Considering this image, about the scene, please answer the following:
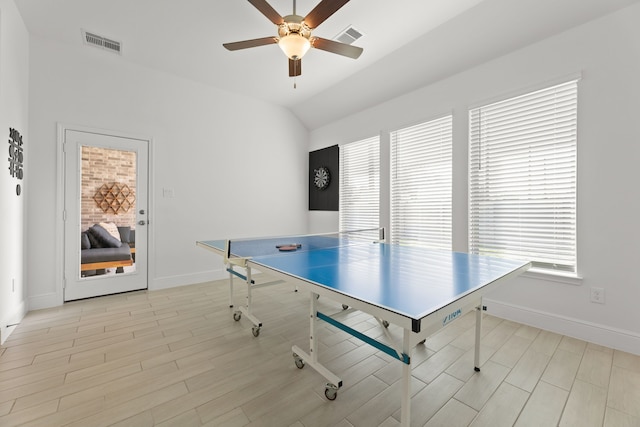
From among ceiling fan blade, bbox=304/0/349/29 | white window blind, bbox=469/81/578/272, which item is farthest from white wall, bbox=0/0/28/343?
white window blind, bbox=469/81/578/272

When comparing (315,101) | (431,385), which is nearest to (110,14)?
(315,101)

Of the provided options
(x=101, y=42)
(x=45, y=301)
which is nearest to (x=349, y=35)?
(x=101, y=42)

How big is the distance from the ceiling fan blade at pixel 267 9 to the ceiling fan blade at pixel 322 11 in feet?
0.68

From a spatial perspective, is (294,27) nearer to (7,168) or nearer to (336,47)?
(336,47)

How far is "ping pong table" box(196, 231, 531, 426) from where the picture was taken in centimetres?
103

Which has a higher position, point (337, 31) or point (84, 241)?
point (337, 31)

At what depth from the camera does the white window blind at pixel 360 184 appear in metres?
4.29

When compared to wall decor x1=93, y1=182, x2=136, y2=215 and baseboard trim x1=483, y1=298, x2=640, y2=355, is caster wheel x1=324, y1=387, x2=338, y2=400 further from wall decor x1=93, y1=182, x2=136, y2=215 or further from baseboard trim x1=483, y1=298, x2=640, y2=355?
wall decor x1=93, y1=182, x2=136, y2=215

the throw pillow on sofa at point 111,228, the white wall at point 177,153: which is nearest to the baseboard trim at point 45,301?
the white wall at point 177,153

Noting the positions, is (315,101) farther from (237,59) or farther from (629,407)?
(629,407)

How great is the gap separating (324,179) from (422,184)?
6.64ft

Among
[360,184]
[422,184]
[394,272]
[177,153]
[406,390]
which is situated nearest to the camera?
[406,390]

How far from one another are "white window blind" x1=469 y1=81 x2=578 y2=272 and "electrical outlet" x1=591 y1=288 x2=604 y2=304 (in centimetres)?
22

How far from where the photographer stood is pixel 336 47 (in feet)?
7.54
